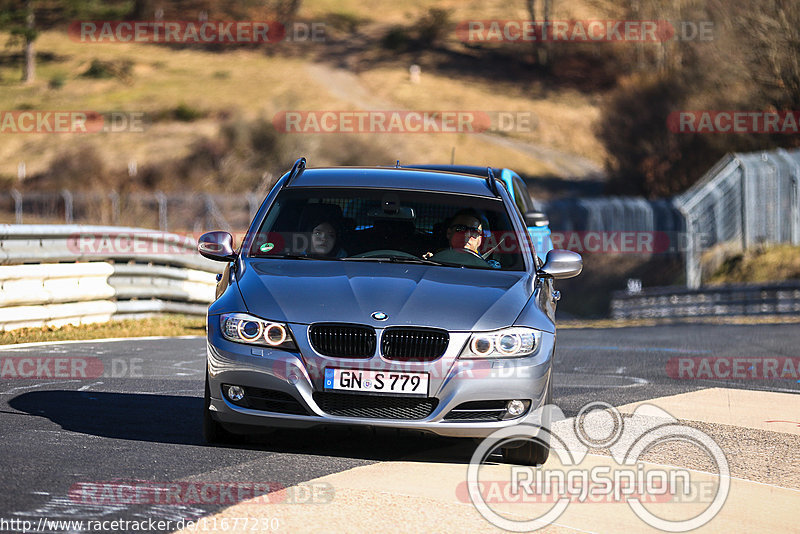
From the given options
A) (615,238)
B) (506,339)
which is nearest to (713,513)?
(506,339)

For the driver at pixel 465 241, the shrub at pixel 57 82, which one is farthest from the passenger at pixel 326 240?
the shrub at pixel 57 82

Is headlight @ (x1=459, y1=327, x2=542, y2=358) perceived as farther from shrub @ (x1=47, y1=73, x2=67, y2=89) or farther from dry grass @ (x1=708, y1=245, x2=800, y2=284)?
shrub @ (x1=47, y1=73, x2=67, y2=89)

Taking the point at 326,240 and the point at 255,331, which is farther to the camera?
the point at 326,240

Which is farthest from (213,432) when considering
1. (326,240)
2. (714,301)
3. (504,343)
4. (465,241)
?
(714,301)

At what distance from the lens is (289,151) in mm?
67062

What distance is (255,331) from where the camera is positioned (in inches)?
266

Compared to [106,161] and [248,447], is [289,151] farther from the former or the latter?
[248,447]

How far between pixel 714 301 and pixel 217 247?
1887 cm

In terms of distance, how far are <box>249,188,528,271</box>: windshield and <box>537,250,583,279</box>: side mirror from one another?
0.15 meters

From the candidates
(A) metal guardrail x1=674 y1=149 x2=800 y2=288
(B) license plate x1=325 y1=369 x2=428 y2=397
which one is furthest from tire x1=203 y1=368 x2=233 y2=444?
(A) metal guardrail x1=674 y1=149 x2=800 y2=288

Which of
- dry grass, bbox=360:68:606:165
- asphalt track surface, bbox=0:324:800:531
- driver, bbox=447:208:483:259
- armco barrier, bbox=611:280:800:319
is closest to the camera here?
asphalt track surface, bbox=0:324:800:531

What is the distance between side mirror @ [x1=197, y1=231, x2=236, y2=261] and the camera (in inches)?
308

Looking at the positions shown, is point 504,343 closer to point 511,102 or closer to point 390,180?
point 390,180

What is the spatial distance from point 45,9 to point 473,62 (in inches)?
1446
